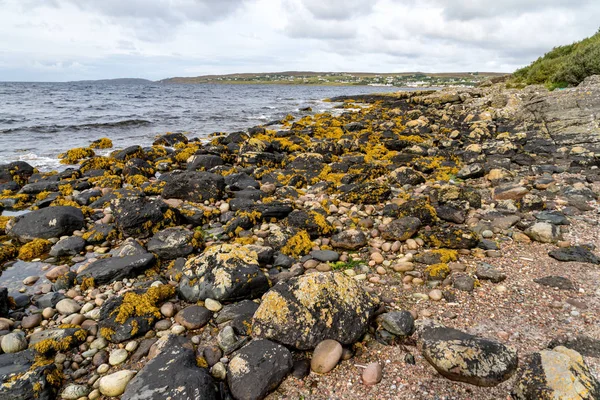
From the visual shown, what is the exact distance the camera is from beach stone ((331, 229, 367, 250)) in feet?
20.5

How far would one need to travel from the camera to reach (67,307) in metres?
4.59

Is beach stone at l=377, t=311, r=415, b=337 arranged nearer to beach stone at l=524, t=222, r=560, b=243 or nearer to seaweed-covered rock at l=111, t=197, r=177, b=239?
beach stone at l=524, t=222, r=560, b=243

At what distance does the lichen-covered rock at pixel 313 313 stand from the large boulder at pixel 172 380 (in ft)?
2.67

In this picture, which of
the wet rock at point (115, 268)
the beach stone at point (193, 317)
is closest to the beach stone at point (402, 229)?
the beach stone at point (193, 317)

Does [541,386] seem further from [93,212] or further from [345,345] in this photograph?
[93,212]

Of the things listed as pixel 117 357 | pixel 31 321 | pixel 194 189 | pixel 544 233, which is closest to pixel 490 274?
pixel 544 233

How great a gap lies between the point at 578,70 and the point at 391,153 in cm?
1696

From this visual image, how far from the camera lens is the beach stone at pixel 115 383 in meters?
3.30

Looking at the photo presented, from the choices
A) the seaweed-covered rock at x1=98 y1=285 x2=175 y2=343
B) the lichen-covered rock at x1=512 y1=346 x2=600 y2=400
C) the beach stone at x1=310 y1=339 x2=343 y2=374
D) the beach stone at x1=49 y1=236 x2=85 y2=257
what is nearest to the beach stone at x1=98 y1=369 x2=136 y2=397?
the seaweed-covered rock at x1=98 y1=285 x2=175 y2=343

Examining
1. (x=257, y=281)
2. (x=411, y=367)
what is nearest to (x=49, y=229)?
(x=257, y=281)

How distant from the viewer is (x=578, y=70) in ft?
67.6

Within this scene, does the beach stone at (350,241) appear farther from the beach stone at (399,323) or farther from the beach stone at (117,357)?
the beach stone at (117,357)

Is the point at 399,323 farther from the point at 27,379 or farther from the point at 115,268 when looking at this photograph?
the point at 115,268

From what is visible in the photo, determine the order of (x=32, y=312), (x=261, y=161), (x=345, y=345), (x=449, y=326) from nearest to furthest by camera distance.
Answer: (x=345, y=345), (x=449, y=326), (x=32, y=312), (x=261, y=161)
